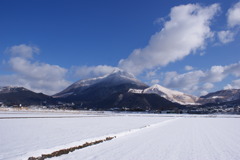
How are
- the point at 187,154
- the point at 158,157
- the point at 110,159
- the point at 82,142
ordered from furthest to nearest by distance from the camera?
the point at 82,142, the point at 187,154, the point at 158,157, the point at 110,159

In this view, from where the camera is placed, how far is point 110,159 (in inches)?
539

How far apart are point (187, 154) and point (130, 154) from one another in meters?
3.57

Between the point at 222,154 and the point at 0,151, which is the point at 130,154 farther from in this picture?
the point at 0,151

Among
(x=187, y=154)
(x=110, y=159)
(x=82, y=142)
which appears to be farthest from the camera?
(x=82, y=142)

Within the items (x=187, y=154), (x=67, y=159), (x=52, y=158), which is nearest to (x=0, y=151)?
(x=52, y=158)

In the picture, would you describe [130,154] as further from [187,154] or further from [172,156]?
[187,154]

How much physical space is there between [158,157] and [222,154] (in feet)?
15.0

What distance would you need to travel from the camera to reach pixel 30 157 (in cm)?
1438

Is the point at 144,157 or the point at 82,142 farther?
the point at 82,142

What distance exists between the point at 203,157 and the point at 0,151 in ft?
41.4

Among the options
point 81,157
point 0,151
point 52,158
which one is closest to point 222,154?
point 81,157

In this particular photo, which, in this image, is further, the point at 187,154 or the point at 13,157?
the point at 187,154

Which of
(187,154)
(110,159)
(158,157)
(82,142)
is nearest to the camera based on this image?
(110,159)

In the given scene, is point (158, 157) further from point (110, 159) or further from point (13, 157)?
point (13, 157)
